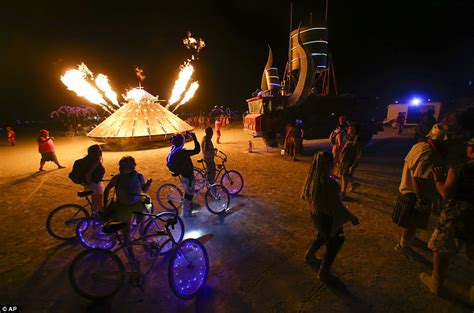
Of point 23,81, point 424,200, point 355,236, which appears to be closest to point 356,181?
point 355,236

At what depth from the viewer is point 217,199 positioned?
592 centimetres

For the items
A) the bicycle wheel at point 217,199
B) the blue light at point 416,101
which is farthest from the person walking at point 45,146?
the blue light at point 416,101

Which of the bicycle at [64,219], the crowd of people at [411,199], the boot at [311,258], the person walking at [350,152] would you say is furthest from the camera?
the person walking at [350,152]

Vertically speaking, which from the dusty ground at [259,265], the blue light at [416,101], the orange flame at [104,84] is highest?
the orange flame at [104,84]

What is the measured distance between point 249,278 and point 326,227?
1460mm

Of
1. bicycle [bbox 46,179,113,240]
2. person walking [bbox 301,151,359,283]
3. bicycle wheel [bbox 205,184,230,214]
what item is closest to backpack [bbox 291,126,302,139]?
bicycle wheel [bbox 205,184,230,214]

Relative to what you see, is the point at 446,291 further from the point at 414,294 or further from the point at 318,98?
the point at 318,98

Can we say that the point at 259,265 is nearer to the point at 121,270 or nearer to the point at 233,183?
the point at 121,270

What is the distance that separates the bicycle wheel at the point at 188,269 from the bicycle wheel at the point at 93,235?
1.86 m

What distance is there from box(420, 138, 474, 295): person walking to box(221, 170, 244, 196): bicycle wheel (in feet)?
15.6

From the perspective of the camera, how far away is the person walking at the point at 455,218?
109 inches

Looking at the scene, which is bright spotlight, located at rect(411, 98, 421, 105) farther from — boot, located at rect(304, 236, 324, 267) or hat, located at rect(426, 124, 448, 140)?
boot, located at rect(304, 236, 324, 267)

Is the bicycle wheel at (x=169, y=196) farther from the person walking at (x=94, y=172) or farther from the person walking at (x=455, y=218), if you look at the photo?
the person walking at (x=455, y=218)

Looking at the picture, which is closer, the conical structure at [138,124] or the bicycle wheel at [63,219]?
the bicycle wheel at [63,219]
